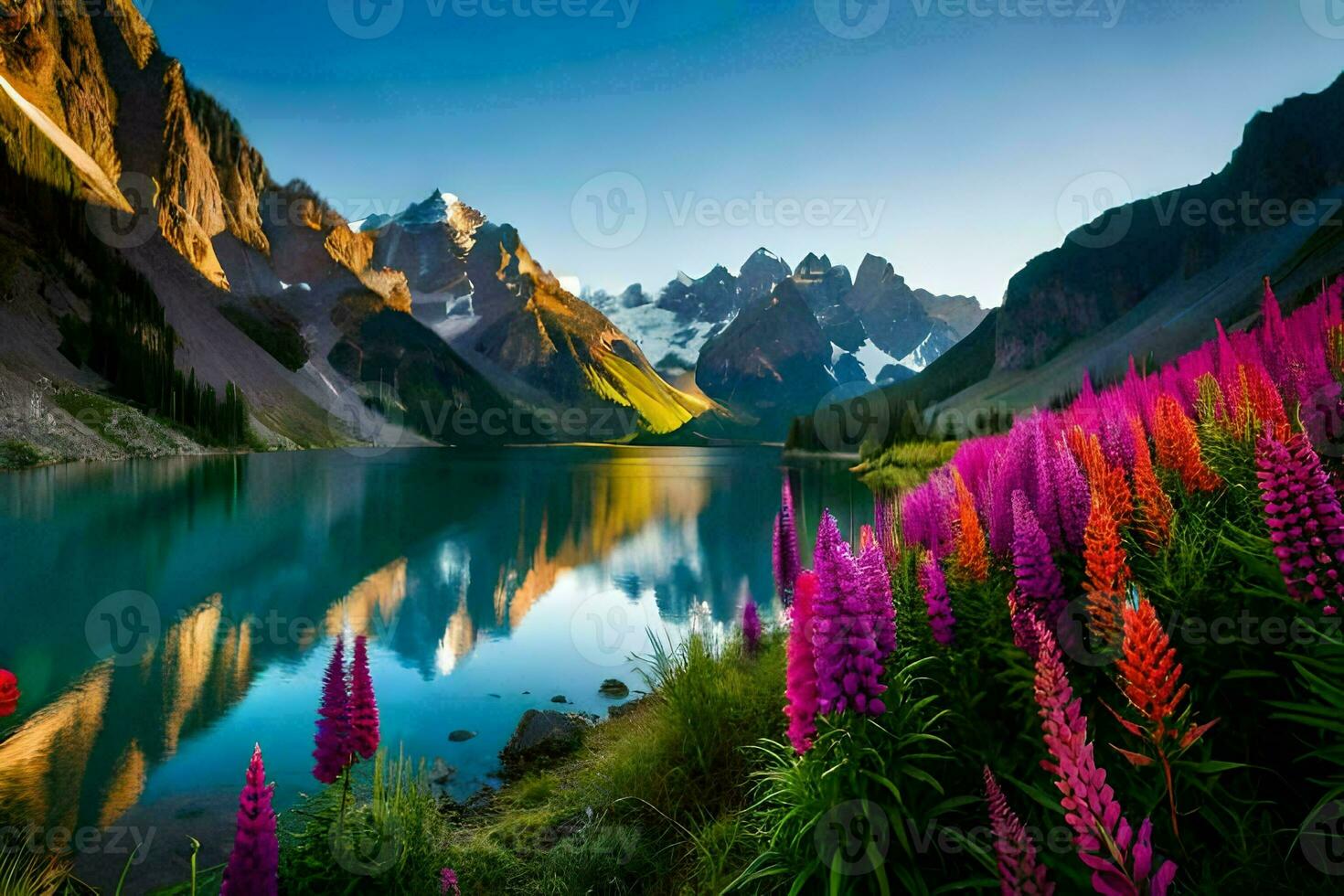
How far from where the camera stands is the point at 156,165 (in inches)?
5418

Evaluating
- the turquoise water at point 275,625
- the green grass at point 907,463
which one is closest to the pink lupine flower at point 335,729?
the turquoise water at point 275,625

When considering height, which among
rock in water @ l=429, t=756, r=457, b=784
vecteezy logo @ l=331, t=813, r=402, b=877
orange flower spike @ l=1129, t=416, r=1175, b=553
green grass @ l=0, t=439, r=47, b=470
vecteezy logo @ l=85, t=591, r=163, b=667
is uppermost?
green grass @ l=0, t=439, r=47, b=470

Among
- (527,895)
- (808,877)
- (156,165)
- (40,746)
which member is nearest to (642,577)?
(40,746)

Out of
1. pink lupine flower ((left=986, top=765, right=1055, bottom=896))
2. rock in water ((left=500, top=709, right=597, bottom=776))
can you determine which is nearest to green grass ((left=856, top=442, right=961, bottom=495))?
rock in water ((left=500, top=709, right=597, bottom=776))

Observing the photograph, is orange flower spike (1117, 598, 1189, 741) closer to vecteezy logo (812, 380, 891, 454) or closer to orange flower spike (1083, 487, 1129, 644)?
orange flower spike (1083, 487, 1129, 644)

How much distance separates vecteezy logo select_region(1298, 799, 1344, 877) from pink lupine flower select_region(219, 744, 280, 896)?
421cm

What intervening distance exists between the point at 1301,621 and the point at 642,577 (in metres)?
20.3

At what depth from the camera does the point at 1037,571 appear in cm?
355

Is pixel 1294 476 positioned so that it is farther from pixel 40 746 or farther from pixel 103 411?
pixel 103 411

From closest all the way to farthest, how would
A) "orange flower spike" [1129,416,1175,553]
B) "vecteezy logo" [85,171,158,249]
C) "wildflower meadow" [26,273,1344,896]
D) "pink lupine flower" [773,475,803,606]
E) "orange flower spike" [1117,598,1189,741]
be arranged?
1. "orange flower spike" [1117,598,1189,741]
2. "wildflower meadow" [26,273,1344,896]
3. "orange flower spike" [1129,416,1175,553]
4. "pink lupine flower" [773,475,803,606]
5. "vecteezy logo" [85,171,158,249]

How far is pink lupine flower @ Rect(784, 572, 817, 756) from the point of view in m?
3.19

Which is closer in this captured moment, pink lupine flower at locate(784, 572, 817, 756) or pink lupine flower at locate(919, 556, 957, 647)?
pink lupine flower at locate(784, 572, 817, 756)

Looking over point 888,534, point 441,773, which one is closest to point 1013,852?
point 888,534

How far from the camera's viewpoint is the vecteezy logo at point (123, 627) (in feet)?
41.0
